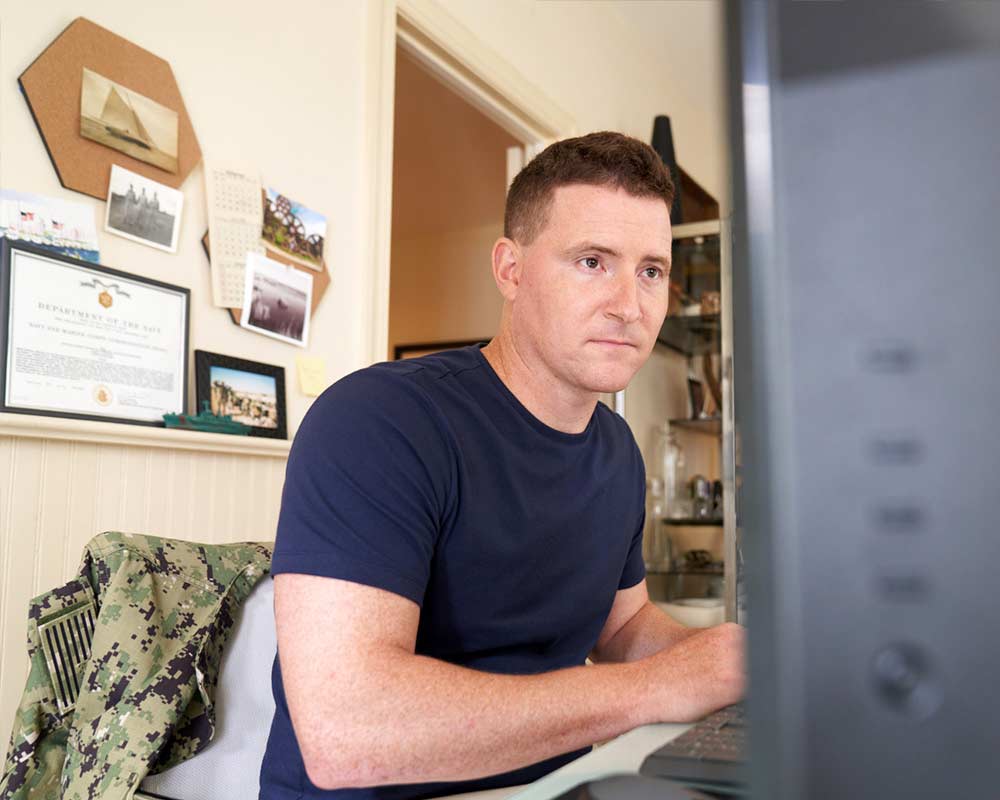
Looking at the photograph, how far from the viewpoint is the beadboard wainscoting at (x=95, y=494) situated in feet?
4.92

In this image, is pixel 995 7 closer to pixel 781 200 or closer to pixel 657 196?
pixel 781 200

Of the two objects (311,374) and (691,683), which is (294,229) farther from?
(691,683)

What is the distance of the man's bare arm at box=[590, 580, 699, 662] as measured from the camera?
4.28ft

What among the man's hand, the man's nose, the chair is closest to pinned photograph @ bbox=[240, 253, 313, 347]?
the chair

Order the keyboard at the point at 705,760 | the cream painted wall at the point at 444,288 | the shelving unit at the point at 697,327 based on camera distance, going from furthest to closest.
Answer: the cream painted wall at the point at 444,288, the shelving unit at the point at 697,327, the keyboard at the point at 705,760

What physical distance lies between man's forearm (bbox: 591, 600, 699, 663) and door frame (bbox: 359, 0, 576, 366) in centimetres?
121

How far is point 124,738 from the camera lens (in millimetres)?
1081

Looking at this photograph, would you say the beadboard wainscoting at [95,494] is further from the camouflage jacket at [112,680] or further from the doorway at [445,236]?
the doorway at [445,236]

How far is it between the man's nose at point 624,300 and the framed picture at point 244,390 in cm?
97

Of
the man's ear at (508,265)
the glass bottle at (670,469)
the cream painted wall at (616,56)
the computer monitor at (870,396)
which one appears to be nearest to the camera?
the computer monitor at (870,396)

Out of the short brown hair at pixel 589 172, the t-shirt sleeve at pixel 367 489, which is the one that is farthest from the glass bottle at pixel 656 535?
the t-shirt sleeve at pixel 367 489

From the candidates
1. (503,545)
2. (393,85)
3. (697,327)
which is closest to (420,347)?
(697,327)

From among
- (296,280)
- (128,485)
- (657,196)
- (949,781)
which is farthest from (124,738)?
(296,280)

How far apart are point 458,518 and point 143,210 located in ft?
3.49
